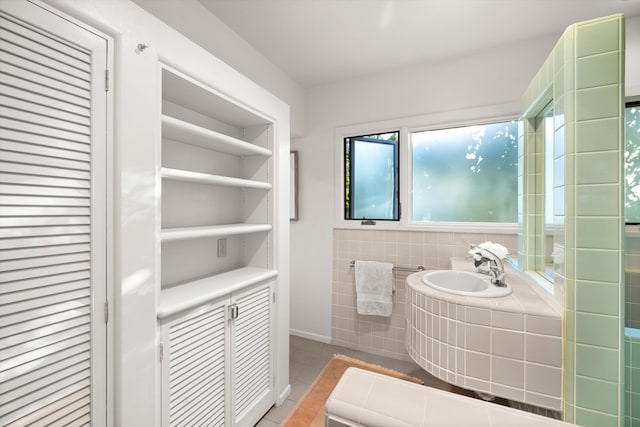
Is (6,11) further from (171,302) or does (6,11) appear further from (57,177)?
(171,302)

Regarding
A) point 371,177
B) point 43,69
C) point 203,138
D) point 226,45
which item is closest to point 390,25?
point 226,45

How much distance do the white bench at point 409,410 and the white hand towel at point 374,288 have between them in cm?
221

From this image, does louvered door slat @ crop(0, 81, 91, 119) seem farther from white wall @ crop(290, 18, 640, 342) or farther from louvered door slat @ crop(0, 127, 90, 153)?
white wall @ crop(290, 18, 640, 342)

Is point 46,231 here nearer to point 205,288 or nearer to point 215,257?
point 205,288

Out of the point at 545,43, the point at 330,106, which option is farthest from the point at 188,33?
the point at 545,43

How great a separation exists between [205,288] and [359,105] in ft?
7.16

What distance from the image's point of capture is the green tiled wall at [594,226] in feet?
3.65

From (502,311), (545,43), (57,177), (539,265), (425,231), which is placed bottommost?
(502,311)

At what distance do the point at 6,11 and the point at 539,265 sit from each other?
8.68ft

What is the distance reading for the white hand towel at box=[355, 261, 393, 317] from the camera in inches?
102

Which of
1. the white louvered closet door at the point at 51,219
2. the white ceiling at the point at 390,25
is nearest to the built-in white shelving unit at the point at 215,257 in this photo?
the white louvered closet door at the point at 51,219

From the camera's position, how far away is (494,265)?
1.71 m

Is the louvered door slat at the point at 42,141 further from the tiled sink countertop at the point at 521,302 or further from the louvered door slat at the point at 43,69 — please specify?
the tiled sink countertop at the point at 521,302

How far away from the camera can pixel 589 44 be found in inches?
44.9
